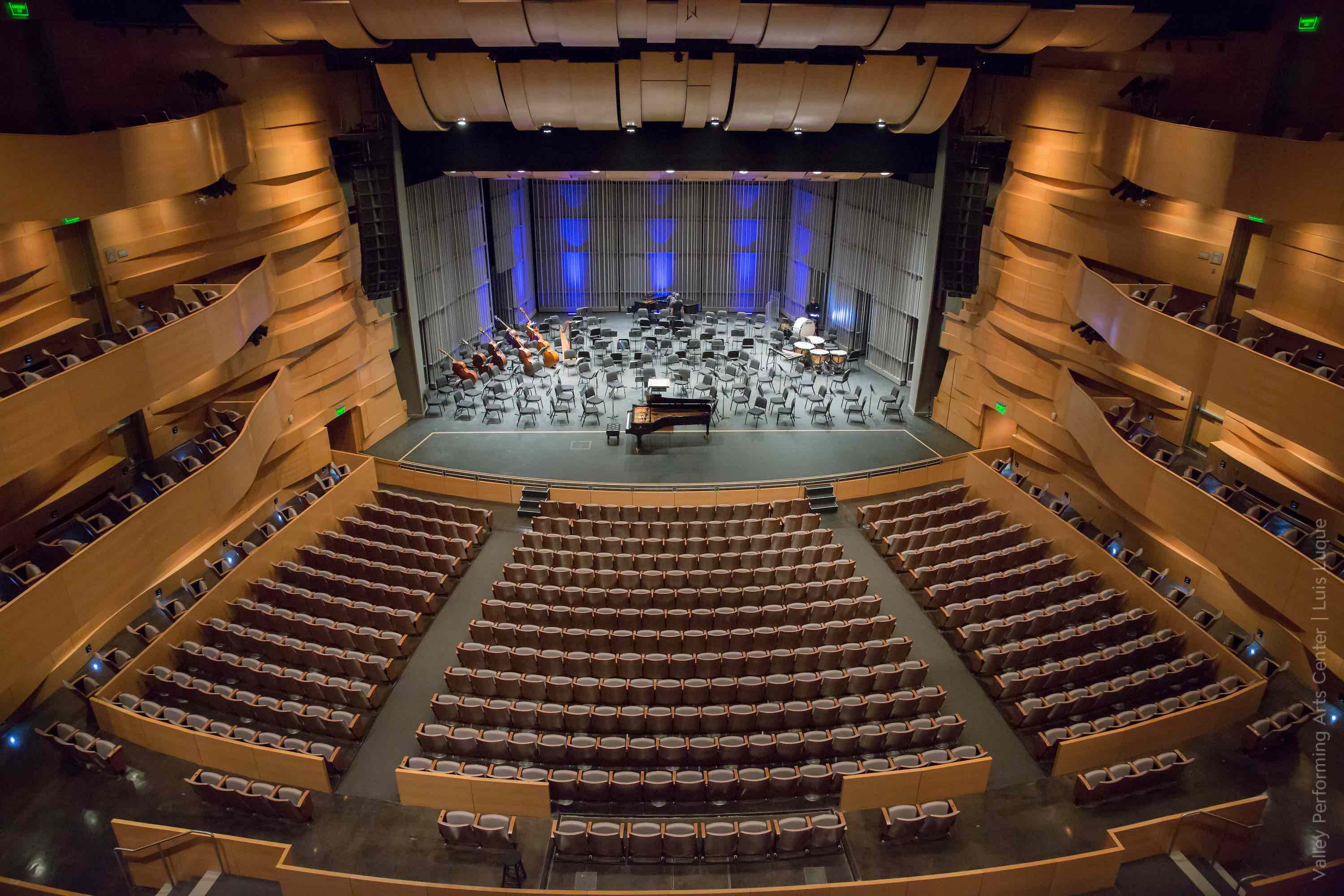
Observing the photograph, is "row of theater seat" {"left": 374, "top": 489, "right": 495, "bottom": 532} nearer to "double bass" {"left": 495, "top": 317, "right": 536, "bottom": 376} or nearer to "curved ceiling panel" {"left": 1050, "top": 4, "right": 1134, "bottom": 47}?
"double bass" {"left": 495, "top": 317, "right": 536, "bottom": 376}

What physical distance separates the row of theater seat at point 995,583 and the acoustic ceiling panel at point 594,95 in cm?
1062

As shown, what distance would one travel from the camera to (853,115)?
53.3 ft

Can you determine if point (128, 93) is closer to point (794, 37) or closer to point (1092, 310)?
point (794, 37)

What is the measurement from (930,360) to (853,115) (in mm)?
6062

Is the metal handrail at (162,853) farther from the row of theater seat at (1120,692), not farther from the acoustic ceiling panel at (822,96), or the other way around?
the acoustic ceiling panel at (822,96)

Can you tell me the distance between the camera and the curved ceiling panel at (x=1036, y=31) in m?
12.6

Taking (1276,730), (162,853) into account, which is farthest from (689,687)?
(1276,730)

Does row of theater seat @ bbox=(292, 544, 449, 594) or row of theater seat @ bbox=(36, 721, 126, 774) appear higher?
row of theater seat @ bbox=(292, 544, 449, 594)

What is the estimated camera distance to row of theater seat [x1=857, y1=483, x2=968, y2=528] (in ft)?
49.0

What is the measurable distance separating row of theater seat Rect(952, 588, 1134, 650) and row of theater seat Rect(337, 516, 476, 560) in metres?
8.00

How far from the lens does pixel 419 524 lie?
14625mm

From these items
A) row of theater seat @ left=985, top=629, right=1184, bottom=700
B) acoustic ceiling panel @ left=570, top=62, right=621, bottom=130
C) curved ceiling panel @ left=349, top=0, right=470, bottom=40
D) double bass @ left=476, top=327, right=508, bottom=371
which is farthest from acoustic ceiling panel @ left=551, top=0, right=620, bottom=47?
row of theater seat @ left=985, top=629, right=1184, bottom=700

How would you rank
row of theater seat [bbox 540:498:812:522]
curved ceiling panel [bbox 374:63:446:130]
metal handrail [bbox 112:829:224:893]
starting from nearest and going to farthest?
metal handrail [bbox 112:829:224:893], row of theater seat [bbox 540:498:812:522], curved ceiling panel [bbox 374:63:446:130]

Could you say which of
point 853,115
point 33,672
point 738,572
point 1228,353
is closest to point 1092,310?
point 1228,353
